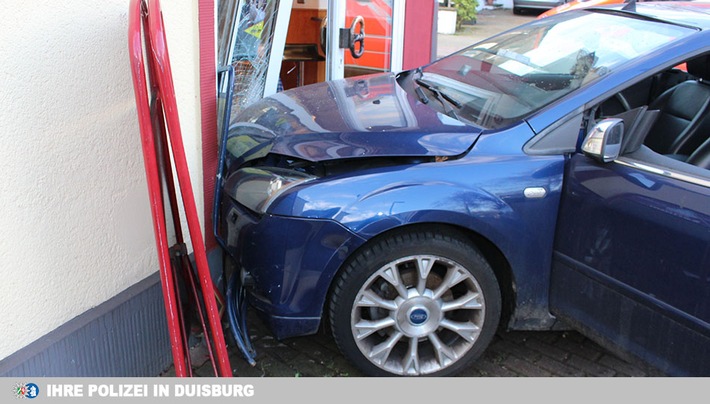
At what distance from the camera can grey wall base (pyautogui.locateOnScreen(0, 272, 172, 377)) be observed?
7.82 ft

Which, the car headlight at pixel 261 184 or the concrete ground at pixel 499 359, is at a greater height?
the car headlight at pixel 261 184

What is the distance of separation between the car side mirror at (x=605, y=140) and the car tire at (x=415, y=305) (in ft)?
2.13

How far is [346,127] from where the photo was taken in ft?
9.70

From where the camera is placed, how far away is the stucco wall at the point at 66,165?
2197mm

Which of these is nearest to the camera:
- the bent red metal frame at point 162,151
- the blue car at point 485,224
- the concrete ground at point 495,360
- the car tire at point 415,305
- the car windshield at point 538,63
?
the bent red metal frame at point 162,151

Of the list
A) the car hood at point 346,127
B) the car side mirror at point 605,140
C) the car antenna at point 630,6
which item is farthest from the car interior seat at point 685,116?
the car hood at point 346,127

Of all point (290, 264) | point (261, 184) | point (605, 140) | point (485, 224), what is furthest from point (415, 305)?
point (605, 140)

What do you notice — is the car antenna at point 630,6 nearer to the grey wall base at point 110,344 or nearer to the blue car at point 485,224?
the blue car at point 485,224

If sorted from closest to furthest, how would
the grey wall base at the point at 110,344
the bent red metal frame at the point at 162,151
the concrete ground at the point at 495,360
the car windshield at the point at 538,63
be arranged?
the bent red metal frame at the point at 162,151, the grey wall base at the point at 110,344, the car windshield at the point at 538,63, the concrete ground at the point at 495,360

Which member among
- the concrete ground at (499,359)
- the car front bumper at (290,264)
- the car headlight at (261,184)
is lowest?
the concrete ground at (499,359)

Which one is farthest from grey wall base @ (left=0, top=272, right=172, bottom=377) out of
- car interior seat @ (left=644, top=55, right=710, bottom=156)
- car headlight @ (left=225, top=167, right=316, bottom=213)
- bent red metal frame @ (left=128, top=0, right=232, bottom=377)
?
car interior seat @ (left=644, top=55, right=710, bottom=156)

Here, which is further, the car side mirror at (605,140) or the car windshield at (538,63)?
the car windshield at (538,63)

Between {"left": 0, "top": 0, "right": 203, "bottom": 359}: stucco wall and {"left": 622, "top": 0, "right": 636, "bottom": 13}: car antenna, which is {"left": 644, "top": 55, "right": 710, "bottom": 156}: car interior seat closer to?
{"left": 622, "top": 0, "right": 636, "bottom": 13}: car antenna

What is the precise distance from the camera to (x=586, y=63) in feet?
10.2
